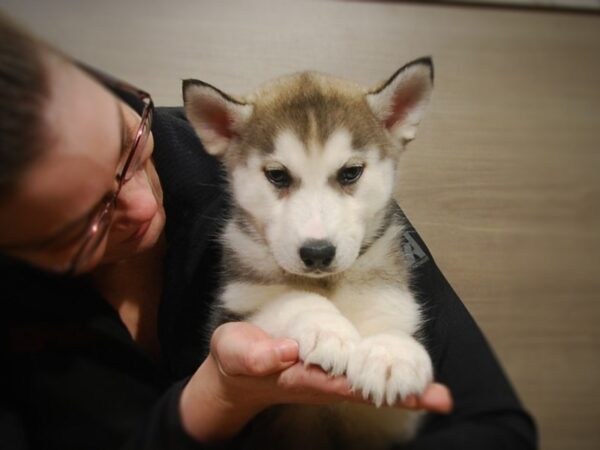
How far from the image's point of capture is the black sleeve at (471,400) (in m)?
0.58

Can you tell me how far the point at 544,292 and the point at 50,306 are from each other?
0.72 m

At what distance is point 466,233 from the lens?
2.29ft

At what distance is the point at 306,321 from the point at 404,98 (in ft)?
1.41

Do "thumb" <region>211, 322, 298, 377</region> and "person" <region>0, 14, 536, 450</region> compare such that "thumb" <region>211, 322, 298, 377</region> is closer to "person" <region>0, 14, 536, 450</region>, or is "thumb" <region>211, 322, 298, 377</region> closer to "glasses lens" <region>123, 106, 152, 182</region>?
"person" <region>0, 14, 536, 450</region>

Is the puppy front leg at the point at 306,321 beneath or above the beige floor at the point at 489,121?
beneath

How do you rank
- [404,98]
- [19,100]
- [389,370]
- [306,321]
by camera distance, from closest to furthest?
[19,100] → [389,370] → [306,321] → [404,98]

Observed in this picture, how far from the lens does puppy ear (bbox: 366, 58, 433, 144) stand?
792 mm

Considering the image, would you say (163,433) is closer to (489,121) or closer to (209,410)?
(209,410)

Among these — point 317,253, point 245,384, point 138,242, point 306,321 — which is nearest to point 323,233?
point 317,253

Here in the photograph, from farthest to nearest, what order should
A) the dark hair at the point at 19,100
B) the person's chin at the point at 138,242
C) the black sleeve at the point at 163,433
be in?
the person's chin at the point at 138,242, the black sleeve at the point at 163,433, the dark hair at the point at 19,100

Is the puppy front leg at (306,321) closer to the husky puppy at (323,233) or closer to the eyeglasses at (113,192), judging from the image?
the husky puppy at (323,233)

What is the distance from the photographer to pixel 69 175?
672 mm

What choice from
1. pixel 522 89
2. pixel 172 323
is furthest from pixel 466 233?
pixel 172 323

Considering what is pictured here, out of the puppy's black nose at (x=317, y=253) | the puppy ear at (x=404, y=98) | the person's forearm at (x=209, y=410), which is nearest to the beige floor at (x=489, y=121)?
the puppy ear at (x=404, y=98)
